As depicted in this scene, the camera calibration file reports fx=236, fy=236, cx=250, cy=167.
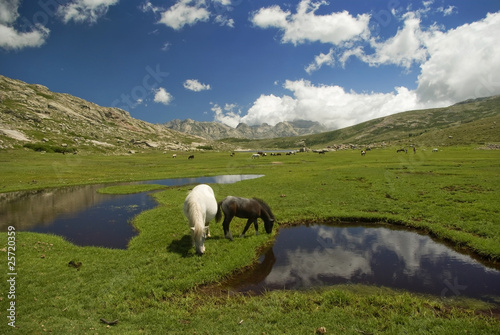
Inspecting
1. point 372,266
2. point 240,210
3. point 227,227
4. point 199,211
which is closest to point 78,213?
point 227,227

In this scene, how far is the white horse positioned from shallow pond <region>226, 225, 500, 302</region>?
9.34 ft

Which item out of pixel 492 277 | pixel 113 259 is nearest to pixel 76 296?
pixel 113 259

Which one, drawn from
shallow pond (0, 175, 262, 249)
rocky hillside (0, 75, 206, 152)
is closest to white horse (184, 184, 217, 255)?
shallow pond (0, 175, 262, 249)

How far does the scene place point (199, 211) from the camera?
13.3m

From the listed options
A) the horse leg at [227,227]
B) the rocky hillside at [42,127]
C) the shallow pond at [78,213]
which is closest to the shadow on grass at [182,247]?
the horse leg at [227,227]

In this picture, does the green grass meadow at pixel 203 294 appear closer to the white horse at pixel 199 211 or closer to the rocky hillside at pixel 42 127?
the white horse at pixel 199 211

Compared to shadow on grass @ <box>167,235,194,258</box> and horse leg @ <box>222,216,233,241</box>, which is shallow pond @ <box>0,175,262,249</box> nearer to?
shadow on grass @ <box>167,235,194,258</box>

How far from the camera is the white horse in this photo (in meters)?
12.9

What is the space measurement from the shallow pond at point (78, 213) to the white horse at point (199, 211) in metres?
6.27

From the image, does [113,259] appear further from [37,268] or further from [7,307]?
[7,307]

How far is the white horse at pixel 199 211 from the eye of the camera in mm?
12891

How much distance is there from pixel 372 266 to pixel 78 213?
27.4 metres

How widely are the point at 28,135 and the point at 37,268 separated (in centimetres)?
13596

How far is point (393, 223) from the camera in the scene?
1972 cm
